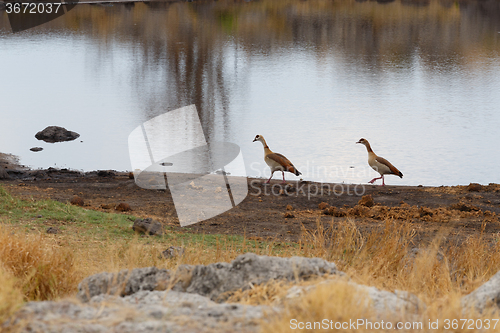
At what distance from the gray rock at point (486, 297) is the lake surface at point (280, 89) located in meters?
7.66

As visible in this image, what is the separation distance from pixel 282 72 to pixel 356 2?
31.3 meters

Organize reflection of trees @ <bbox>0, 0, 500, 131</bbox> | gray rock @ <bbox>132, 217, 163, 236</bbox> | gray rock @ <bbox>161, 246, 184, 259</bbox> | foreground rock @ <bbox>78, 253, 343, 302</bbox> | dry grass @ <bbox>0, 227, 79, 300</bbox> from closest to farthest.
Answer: foreground rock @ <bbox>78, 253, 343, 302</bbox> < dry grass @ <bbox>0, 227, 79, 300</bbox> < gray rock @ <bbox>161, 246, 184, 259</bbox> < gray rock @ <bbox>132, 217, 163, 236</bbox> < reflection of trees @ <bbox>0, 0, 500, 131</bbox>

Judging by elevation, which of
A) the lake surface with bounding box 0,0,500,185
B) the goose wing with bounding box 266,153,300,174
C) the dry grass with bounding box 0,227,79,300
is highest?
the dry grass with bounding box 0,227,79,300

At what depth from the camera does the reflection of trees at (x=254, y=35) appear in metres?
21.5

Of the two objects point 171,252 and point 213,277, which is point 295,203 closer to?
point 171,252

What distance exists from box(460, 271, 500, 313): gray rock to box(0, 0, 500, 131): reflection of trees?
11.3 m

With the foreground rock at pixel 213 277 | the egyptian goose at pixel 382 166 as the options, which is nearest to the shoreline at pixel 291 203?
the egyptian goose at pixel 382 166

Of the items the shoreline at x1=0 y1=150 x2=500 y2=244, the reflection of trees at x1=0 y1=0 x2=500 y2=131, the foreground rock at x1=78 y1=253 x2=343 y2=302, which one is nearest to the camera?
the foreground rock at x1=78 y1=253 x2=343 y2=302

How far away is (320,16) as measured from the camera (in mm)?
42781

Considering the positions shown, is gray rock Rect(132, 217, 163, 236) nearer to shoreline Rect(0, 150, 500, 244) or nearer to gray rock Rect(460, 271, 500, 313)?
shoreline Rect(0, 150, 500, 244)

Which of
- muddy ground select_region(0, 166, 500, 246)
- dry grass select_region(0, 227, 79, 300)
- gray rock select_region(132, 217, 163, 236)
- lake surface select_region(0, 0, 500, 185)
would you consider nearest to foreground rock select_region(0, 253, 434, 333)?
dry grass select_region(0, 227, 79, 300)

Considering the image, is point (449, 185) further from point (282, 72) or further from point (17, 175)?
point (282, 72)

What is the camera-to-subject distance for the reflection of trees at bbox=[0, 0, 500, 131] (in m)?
21.5

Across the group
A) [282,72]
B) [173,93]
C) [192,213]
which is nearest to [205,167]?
[192,213]
